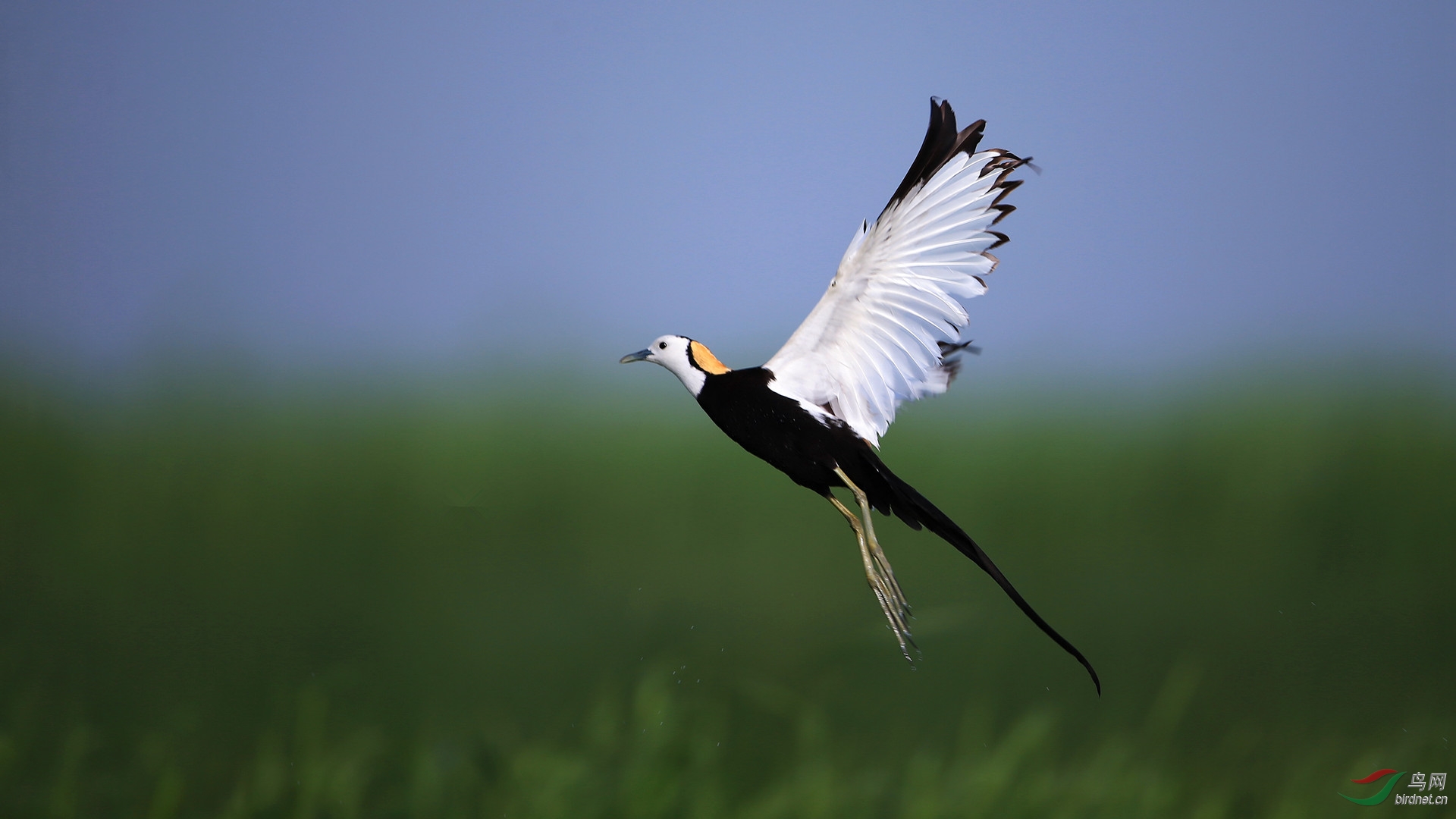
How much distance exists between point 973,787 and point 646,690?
1.07 metres

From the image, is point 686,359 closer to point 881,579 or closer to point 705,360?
point 705,360

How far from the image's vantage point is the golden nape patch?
1828 millimetres

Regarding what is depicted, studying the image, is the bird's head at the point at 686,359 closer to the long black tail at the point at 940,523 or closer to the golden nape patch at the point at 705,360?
the golden nape patch at the point at 705,360

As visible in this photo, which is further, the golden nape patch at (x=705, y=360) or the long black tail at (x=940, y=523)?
the golden nape patch at (x=705, y=360)

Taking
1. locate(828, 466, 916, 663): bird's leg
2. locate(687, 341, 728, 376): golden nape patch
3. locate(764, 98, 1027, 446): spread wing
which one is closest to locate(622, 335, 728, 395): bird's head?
locate(687, 341, 728, 376): golden nape patch

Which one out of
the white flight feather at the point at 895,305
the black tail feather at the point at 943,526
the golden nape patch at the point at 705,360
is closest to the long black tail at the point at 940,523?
the black tail feather at the point at 943,526

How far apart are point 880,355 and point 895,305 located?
0.12 meters

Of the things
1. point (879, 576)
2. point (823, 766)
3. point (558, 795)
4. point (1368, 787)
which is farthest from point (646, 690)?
point (1368, 787)

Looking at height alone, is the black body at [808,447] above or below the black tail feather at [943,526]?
above

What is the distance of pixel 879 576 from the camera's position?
169 cm

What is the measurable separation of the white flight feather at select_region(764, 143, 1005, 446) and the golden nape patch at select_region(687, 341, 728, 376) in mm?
115

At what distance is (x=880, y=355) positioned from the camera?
1.83 meters

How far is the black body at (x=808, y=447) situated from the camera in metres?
1.72

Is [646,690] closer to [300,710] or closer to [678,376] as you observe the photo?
[300,710]
